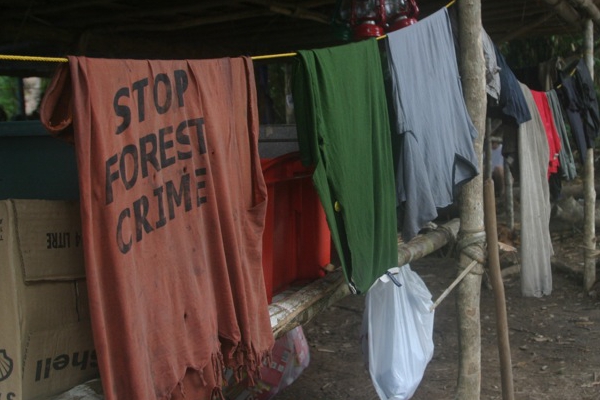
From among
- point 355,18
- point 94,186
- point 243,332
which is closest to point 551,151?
point 355,18

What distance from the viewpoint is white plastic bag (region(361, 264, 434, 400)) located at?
3.63m

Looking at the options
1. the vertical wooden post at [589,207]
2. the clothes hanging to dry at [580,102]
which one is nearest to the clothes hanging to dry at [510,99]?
the clothes hanging to dry at [580,102]

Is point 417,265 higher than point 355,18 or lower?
lower

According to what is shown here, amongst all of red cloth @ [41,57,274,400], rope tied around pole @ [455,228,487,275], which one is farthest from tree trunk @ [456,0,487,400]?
red cloth @ [41,57,274,400]

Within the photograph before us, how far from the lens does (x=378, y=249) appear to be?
9.89 ft

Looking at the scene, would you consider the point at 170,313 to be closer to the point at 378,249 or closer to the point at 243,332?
the point at 243,332

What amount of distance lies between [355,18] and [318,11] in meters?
2.00

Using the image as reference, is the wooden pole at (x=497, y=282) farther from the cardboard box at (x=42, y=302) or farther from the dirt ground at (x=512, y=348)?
the cardboard box at (x=42, y=302)

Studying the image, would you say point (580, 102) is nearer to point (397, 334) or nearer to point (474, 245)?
point (474, 245)

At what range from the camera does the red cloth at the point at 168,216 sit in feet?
5.98

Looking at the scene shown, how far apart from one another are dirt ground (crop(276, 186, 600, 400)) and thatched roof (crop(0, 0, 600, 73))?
2632 mm

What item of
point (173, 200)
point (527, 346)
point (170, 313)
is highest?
point (173, 200)

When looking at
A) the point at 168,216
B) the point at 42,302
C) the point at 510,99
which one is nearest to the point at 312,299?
the point at 168,216

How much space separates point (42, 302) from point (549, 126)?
4.94 metres
